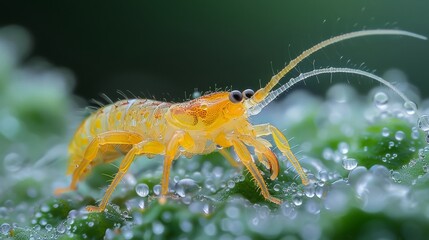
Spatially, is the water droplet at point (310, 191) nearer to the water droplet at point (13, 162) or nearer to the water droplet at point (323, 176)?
the water droplet at point (323, 176)

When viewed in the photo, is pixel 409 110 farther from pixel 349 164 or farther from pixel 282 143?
pixel 282 143

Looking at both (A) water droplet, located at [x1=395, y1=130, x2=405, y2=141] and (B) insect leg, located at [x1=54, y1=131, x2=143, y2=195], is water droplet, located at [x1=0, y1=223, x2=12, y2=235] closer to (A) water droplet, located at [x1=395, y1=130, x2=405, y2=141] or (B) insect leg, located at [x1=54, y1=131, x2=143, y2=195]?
(B) insect leg, located at [x1=54, y1=131, x2=143, y2=195]

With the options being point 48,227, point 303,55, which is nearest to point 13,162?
point 48,227

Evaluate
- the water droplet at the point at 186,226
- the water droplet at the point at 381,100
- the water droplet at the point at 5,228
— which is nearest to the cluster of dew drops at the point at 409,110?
the water droplet at the point at 381,100

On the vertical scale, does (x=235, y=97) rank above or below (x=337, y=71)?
below

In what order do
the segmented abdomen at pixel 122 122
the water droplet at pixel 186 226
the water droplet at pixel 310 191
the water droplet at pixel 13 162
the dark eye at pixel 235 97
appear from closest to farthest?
the water droplet at pixel 186 226
the water droplet at pixel 310 191
the dark eye at pixel 235 97
the segmented abdomen at pixel 122 122
the water droplet at pixel 13 162

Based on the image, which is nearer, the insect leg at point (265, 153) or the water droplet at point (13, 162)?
the insect leg at point (265, 153)

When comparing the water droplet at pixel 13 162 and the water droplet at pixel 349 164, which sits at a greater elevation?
the water droplet at pixel 349 164
